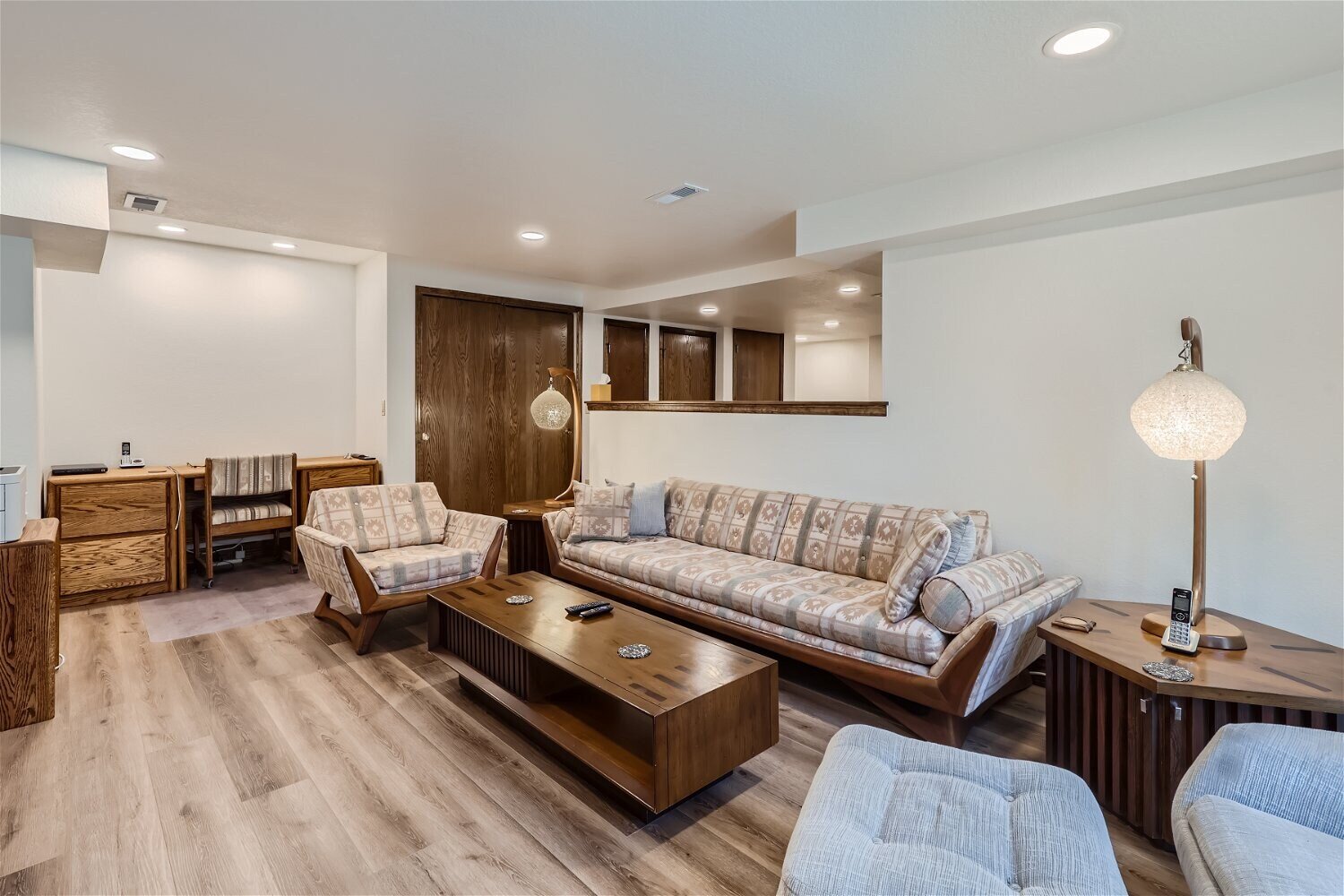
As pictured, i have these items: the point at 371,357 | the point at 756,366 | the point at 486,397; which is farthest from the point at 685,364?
the point at 371,357

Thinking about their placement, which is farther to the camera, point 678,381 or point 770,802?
point 678,381

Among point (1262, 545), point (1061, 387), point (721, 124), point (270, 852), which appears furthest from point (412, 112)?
point (1262, 545)

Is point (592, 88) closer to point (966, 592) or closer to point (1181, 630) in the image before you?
point (966, 592)

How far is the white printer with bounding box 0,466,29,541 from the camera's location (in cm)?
256

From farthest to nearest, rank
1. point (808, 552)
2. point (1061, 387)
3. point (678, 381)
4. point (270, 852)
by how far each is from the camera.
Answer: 1. point (678, 381)
2. point (808, 552)
3. point (1061, 387)
4. point (270, 852)

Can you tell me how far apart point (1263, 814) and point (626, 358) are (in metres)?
5.91

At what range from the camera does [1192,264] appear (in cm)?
256

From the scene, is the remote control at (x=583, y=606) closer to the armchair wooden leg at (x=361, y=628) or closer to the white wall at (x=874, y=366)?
the armchair wooden leg at (x=361, y=628)

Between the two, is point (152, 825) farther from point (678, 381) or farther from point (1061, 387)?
point (678, 381)

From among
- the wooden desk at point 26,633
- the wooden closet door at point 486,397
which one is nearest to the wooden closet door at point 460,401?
the wooden closet door at point 486,397

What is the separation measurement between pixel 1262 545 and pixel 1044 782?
5.57 ft

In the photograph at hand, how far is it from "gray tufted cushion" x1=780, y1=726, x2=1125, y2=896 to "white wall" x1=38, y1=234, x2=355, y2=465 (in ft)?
17.1

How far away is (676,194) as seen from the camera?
3271mm

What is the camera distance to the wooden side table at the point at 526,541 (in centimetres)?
450
